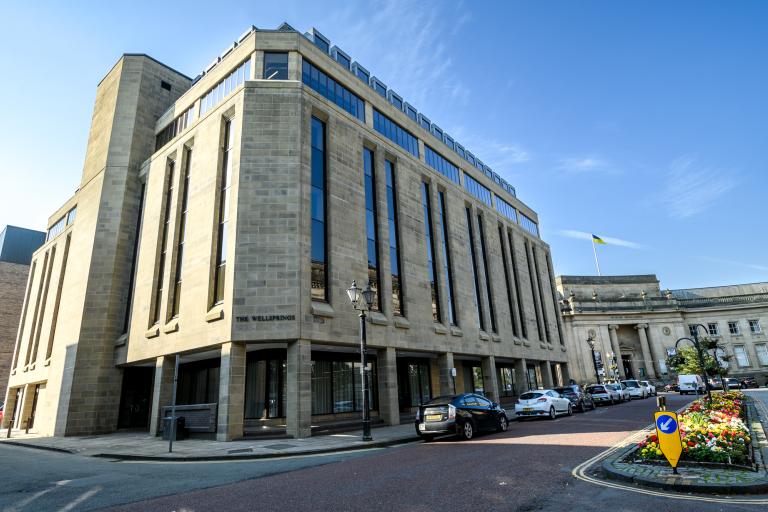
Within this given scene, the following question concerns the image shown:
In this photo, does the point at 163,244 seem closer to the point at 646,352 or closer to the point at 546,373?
the point at 546,373

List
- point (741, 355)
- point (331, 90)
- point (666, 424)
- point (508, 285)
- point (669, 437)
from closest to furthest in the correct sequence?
point (669, 437) → point (666, 424) → point (331, 90) → point (508, 285) → point (741, 355)

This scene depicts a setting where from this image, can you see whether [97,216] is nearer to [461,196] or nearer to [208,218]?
[208,218]

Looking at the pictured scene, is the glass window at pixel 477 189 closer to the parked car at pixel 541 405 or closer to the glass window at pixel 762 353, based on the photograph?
the parked car at pixel 541 405

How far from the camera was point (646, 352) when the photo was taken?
212 ft

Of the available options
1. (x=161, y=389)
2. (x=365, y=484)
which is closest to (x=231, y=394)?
(x=161, y=389)

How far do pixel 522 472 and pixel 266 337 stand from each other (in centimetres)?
1225

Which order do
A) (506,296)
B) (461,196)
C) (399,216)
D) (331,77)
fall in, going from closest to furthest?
(331,77) → (399,216) → (461,196) → (506,296)

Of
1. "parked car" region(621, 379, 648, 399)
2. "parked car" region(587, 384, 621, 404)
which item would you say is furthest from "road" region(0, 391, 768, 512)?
"parked car" region(621, 379, 648, 399)

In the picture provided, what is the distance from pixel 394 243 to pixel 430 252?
418 centimetres

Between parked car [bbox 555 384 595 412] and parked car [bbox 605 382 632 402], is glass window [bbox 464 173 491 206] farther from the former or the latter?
parked car [bbox 605 382 632 402]

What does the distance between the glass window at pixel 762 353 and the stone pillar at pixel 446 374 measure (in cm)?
6359

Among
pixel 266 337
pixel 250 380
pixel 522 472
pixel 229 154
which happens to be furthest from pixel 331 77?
pixel 522 472

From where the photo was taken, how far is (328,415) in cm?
2158

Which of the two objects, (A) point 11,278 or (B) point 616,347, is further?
(B) point 616,347
